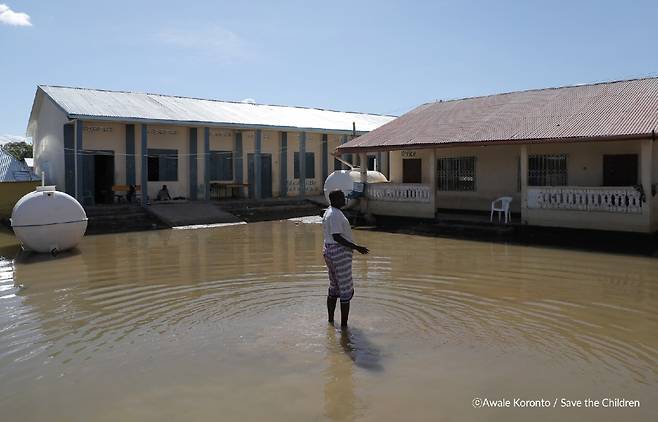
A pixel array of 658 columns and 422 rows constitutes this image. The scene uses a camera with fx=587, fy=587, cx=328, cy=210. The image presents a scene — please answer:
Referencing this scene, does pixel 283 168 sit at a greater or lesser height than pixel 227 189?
greater

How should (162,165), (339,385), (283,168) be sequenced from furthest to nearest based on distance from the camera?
(283,168), (162,165), (339,385)

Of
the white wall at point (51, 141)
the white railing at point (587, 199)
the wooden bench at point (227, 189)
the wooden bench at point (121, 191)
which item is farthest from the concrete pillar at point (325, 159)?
the white railing at point (587, 199)

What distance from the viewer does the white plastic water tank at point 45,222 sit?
1377 cm

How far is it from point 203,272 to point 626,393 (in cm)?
790

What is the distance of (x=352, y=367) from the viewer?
563 centimetres

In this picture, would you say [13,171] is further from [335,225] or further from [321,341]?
[321,341]

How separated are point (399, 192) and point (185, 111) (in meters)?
10.3

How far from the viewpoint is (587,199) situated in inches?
584

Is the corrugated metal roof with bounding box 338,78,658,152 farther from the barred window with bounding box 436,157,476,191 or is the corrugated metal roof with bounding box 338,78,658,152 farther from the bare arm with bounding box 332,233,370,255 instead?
the bare arm with bounding box 332,233,370,255

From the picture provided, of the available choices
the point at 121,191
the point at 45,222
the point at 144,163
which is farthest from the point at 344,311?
the point at 121,191

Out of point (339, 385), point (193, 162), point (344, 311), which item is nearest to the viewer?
point (339, 385)

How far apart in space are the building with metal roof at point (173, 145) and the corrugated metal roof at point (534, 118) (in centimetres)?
643

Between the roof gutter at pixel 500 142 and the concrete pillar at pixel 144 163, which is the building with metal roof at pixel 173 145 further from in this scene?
the roof gutter at pixel 500 142

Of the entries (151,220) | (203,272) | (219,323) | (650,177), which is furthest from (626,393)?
A: (151,220)
